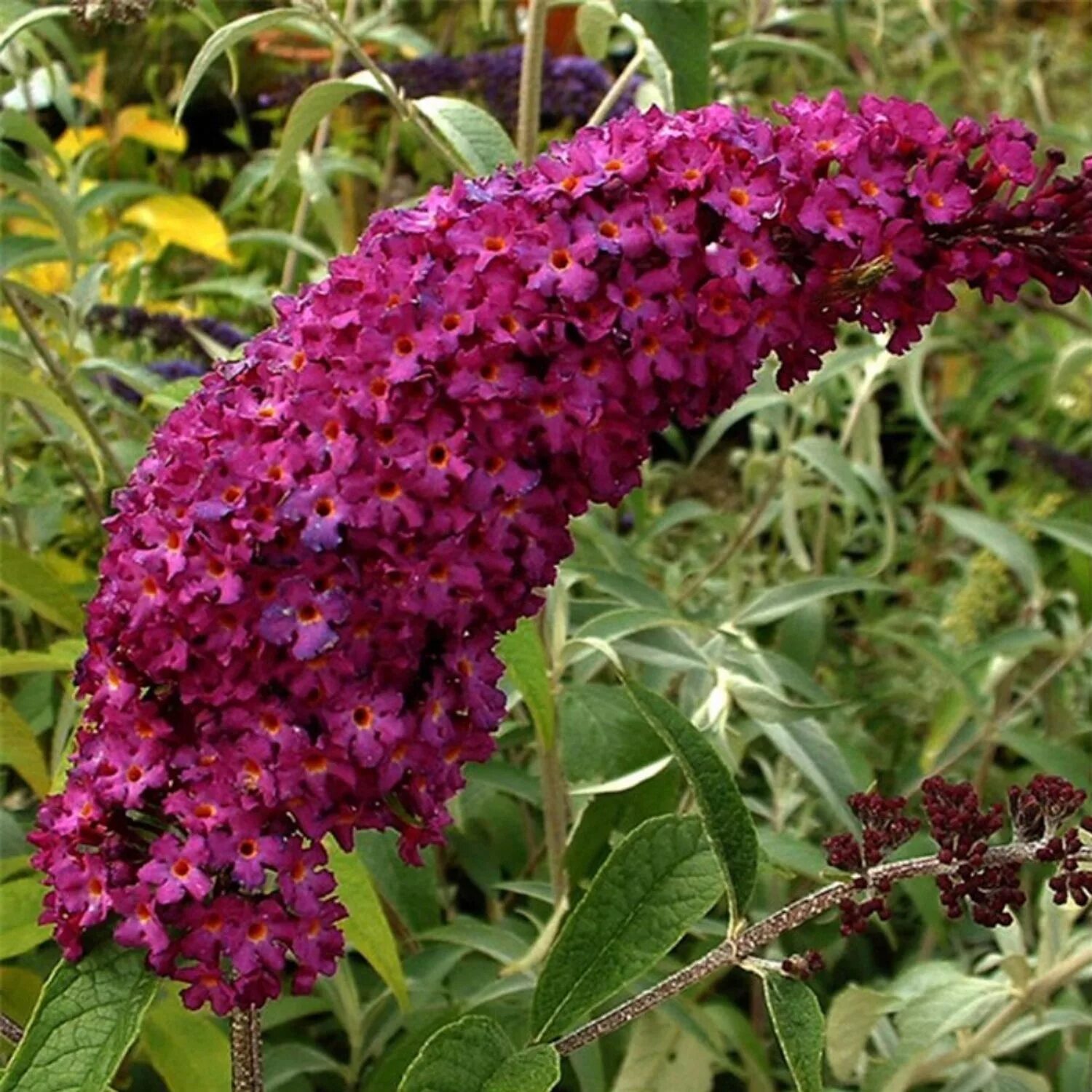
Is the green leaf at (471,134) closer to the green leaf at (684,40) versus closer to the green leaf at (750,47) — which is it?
the green leaf at (684,40)

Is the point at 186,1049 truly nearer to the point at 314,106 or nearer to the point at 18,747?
the point at 18,747

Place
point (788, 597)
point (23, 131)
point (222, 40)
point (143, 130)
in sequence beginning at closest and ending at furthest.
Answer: point (222, 40) → point (23, 131) → point (788, 597) → point (143, 130)

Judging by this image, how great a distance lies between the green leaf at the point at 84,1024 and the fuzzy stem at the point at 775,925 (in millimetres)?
210

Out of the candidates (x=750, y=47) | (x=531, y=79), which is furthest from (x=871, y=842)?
(x=750, y=47)

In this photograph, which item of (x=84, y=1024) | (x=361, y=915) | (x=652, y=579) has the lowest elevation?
(x=652, y=579)

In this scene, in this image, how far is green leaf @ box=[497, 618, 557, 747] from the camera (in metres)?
0.98

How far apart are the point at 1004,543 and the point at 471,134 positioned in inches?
28.6

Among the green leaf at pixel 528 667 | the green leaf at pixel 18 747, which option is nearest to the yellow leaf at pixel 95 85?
the green leaf at pixel 18 747

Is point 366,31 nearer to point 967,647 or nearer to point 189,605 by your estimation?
point 967,647

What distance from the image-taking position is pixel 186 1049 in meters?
0.98

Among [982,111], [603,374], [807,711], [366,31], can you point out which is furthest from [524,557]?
[982,111]

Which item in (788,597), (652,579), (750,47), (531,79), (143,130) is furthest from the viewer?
(143,130)

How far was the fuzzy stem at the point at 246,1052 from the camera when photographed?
0.76m

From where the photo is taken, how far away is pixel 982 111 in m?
2.87
